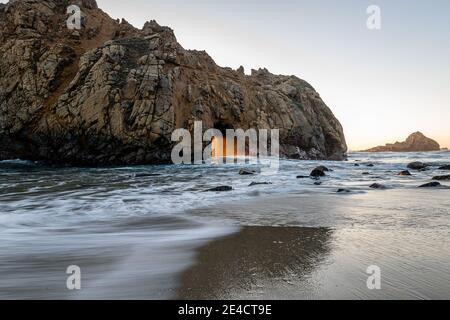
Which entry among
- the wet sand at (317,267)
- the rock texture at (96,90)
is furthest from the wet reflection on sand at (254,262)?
the rock texture at (96,90)

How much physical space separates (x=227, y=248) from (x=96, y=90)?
26.3 metres

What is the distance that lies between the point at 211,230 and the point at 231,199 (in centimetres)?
397

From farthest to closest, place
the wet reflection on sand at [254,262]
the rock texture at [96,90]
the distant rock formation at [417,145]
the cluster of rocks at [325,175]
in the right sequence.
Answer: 1. the distant rock formation at [417,145]
2. the rock texture at [96,90]
3. the cluster of rocks at [325,175]
4. the wet reflection on sand at [254,262]

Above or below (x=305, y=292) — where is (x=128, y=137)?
above

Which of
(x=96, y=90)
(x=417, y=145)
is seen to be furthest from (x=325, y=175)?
(x=417, y=145)

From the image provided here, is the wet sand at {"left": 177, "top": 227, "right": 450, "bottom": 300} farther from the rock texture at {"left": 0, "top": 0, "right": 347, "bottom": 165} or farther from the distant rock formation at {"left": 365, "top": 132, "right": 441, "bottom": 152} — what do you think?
the distant rock formation at {"left": 365, "top": 132, "right": 441, "bottom": 152}

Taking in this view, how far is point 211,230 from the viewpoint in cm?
606

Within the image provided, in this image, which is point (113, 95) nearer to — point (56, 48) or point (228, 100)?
point (56, 48)

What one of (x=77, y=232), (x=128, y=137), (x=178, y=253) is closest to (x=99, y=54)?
(x=128, y=137)

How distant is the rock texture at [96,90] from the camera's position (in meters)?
27.5

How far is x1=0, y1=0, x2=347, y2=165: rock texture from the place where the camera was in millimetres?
27531

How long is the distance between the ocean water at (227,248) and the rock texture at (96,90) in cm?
1887

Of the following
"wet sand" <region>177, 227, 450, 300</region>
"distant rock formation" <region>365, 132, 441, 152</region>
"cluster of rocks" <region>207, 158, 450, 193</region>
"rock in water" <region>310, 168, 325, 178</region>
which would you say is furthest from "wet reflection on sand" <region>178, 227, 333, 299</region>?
"distant rock formation" <region>365, 132, 441, 152</region>

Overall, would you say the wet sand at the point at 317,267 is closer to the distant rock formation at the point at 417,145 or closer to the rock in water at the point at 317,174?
the rock in water at the point at 317,174
